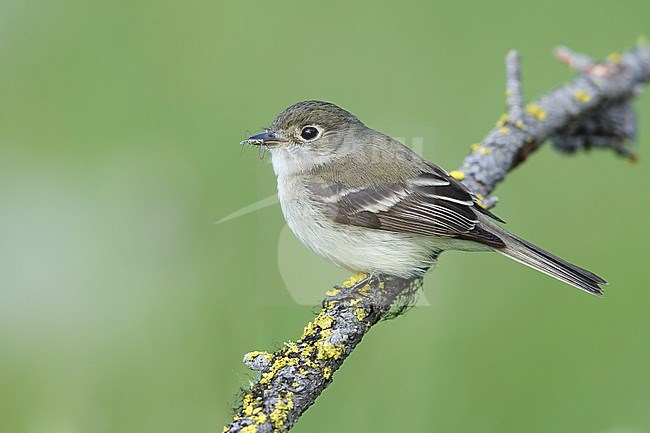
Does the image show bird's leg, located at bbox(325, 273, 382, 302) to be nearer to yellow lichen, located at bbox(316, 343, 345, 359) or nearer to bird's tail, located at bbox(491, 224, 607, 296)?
A: yellow lichen, located at bbox(316, 343, 345, 359)

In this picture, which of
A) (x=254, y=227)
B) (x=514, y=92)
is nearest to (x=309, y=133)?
(x=514, y=92)

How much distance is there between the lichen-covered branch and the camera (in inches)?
130

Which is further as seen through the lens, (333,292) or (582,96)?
(582,96)

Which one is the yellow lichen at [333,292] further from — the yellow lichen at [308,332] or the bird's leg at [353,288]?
the yellow lichen at [308,332]

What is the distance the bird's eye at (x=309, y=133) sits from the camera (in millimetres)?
4836

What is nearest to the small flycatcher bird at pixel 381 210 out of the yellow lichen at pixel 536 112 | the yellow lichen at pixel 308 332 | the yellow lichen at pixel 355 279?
the yellow lichen at pixel 355 279

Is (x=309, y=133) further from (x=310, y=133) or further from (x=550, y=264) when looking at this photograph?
(x=550, y=264)

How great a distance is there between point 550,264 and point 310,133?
1.54 meters

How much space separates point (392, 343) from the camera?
5.32 m

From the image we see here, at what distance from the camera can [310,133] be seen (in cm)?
484

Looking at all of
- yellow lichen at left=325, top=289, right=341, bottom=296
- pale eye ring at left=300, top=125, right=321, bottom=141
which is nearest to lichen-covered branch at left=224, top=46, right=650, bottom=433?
yellow lichen at left=325, top=289, right=341, bottom=296

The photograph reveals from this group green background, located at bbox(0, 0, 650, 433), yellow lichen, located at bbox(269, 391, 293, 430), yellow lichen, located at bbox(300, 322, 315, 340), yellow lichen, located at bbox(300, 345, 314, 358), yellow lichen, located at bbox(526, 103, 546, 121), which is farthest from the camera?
yellow lichen, located at bbox(526, 103, 546, 121)

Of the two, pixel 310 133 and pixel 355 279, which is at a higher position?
pixel 310 133

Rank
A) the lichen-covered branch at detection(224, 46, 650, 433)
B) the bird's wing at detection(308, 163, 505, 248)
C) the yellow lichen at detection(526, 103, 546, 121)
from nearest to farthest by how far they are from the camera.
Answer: the lichen-covered branch at detection(224, 46, 650, 433) → the bird's wing at detection(308, 163, 505, 248) → the yellow lichen at detection(526, 103, 546, 121)
